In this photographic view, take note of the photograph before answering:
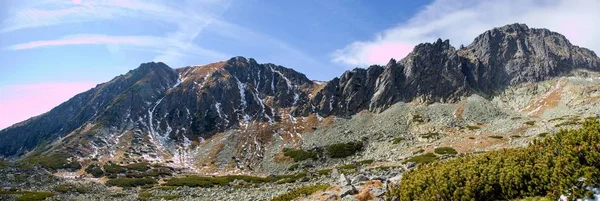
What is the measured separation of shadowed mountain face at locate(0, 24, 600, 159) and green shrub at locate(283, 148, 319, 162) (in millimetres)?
45111

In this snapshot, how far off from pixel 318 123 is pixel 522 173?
13177cm

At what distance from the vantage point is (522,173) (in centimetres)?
1864

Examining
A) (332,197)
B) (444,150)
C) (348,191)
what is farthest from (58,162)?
(348,191)

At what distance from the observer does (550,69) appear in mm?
152750

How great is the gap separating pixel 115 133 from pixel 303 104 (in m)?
79.2

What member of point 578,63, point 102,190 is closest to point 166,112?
point 102,190

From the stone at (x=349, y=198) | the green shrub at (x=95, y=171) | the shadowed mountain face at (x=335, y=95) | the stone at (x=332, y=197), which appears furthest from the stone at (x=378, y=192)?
the shadowed mountain face at (x=335, y=95)

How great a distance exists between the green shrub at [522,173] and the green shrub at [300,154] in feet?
271

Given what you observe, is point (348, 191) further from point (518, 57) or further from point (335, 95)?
point (518, 57)

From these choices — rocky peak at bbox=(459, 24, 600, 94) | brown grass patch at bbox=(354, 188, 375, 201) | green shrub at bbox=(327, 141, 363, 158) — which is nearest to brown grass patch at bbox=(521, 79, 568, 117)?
rocky peak at bbox=(459, 24, 600, 94)

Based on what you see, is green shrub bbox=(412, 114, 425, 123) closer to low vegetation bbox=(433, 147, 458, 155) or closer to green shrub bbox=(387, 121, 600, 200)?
low vegetation bbox=(433, 147, 458, 155)

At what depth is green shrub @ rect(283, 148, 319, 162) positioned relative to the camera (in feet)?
346

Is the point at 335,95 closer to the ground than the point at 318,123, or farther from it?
farther from it

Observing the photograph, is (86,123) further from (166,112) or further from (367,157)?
(367,157)
